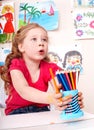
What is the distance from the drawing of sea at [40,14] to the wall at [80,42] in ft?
0.06

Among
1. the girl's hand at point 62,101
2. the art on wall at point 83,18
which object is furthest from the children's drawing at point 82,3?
the girl's hand at point 62,101

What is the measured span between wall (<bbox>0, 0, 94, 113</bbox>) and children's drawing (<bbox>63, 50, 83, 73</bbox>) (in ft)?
0.06

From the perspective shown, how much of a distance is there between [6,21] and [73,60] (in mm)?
226

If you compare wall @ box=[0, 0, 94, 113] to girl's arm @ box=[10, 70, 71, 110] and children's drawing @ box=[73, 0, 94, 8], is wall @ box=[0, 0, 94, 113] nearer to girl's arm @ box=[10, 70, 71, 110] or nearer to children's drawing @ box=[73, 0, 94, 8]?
children's drawing @ box=[73, 0, 94, 8]

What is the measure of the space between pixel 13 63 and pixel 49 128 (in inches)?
9.6

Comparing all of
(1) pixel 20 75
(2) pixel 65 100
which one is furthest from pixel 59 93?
(1) pixel 20 75

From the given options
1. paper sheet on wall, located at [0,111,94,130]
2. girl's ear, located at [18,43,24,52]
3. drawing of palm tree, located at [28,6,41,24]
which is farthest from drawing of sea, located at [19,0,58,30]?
paper sheet on wall, located at [0,111,94,130]

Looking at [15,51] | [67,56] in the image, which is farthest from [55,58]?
[15,51]

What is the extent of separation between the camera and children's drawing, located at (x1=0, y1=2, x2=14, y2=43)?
0.73 m

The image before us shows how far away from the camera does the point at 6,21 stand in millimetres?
737

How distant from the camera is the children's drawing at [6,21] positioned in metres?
0.73

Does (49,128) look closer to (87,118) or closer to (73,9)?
(87,118)

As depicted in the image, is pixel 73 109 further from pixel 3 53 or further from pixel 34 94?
pixel 3 53

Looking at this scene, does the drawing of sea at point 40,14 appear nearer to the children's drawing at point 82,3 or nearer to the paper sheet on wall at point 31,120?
the children's drawing at point 82,3
